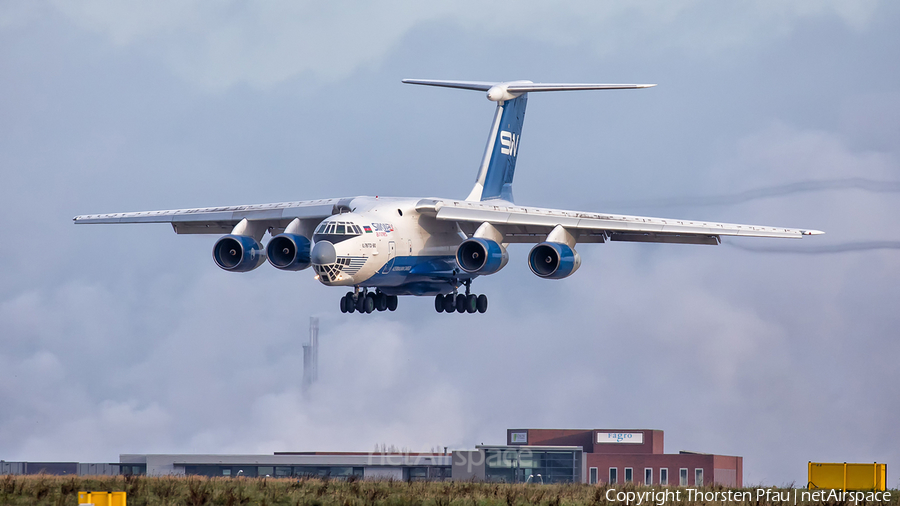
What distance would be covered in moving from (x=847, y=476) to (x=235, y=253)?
1516 centimetres

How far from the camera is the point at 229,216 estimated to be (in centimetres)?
3189

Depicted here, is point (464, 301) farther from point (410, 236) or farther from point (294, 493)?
point (294, 493)

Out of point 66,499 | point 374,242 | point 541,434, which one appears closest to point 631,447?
point 541,434

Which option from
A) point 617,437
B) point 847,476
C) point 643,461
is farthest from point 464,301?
point 617,437

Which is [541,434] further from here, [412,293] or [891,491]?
[891,491]

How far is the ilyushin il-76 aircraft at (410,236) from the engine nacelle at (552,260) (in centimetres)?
2

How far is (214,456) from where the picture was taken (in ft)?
168

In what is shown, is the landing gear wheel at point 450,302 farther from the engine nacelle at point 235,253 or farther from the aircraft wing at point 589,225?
the engine nacelle at point 235,253

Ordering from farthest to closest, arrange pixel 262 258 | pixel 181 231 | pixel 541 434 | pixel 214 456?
pixel 541 434
pixel 214 456
pixel 181 231
pixel 262 258

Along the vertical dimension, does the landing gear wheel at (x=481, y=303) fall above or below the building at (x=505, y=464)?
above

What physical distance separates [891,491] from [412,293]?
42.0 ft

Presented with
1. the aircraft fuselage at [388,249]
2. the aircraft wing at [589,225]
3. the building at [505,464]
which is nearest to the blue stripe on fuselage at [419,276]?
the aircraft fuselage at [388,249]

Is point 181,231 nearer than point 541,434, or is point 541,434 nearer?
point 181,231

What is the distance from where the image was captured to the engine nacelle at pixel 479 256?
28.7m
